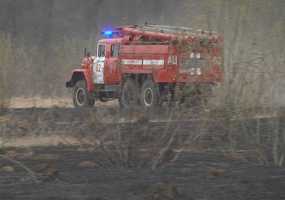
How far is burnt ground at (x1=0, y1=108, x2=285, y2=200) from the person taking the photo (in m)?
8.61

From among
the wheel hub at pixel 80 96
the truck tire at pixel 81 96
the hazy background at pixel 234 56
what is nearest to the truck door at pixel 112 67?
the truck tire at pixel 81 96

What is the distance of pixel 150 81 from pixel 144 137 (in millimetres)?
11714

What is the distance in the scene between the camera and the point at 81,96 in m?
27.2

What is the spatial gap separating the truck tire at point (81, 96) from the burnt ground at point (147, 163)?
39.4ft

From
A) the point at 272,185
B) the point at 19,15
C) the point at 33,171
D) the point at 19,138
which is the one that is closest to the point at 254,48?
the point at 272,185

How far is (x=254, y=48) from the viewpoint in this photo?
458 inches

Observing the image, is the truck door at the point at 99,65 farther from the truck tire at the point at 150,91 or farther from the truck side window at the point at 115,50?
the truck tire at the point at 150,91

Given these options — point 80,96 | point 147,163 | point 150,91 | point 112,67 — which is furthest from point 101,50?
point 147,163

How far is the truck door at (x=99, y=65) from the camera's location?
24875 mm

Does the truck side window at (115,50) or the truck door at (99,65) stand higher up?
the truck side window at (115,50)

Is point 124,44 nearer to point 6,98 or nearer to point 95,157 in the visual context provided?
point 6,98

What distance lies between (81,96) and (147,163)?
54.2ft

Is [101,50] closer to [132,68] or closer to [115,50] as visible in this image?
[115,50]

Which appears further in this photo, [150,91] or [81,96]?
[81,96]
